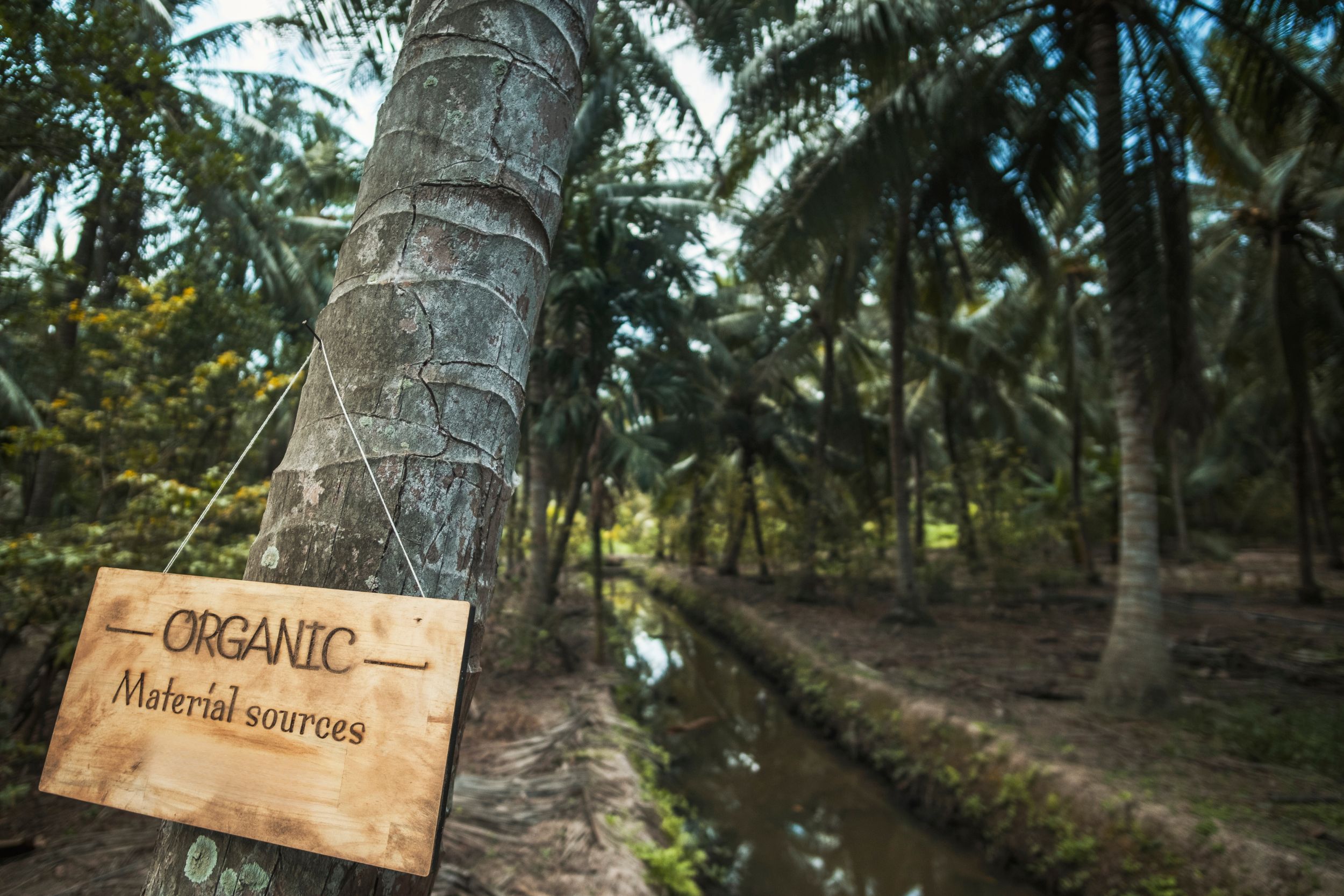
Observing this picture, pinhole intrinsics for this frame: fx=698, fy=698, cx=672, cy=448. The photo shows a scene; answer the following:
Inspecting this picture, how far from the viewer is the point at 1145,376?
5.29m

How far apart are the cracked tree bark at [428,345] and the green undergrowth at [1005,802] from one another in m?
3.90

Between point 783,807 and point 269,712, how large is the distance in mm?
5336

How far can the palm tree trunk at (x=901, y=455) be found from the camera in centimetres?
895

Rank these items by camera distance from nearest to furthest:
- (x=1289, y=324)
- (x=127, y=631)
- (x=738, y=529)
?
(x=127, y=631) < (x=1289, y=324) < (x=738, y=529)

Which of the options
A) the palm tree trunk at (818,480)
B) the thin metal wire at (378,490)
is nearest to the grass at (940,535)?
the palm tree trunk at (818,480)

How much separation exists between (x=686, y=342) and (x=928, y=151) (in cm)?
371

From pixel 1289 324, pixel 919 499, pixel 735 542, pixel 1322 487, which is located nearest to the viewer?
pixel 1289 324

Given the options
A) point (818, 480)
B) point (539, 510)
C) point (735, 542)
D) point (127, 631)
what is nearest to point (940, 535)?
point (735, 542)

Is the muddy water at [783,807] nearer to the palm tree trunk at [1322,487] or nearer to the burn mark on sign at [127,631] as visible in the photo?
the burn mark on sign at [127,631]

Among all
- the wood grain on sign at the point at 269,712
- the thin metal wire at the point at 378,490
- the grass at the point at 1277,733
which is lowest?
the grass at the point at 1277,733

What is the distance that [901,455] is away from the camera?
30.3 ft

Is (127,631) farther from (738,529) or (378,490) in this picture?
(738,529)

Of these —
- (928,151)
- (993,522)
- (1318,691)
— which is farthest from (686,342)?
(1318,691)

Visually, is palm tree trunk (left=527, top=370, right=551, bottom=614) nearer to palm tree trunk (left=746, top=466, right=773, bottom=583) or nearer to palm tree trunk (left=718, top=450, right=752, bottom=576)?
palm tree trunk (left=718, top=450, right=752, bottom=576)
